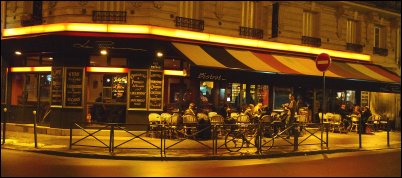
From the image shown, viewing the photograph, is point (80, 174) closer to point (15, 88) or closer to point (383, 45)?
point (15, 88)

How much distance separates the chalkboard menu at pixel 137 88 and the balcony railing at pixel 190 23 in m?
2.11

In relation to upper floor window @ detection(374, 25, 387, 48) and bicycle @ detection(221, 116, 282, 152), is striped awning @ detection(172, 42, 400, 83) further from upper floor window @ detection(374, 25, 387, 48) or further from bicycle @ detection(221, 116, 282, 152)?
bicycle @ detection(221, 116, 282, 152)

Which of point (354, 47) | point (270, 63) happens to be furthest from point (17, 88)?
point (354, 47)

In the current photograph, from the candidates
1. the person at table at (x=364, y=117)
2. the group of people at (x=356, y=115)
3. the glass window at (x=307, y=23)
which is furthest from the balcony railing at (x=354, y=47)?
the person at table at (x=364, y=117)

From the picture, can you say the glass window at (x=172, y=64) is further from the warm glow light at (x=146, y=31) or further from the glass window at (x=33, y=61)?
the glass window at (x=33, y=61)

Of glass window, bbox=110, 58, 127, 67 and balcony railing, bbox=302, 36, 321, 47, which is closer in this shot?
glass window, bbox=110, 58, 127, 67

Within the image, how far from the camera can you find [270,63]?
1902cm

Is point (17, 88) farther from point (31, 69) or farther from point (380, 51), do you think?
point (380, 51)

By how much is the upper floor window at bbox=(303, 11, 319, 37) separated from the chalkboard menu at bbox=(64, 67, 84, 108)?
1039cm

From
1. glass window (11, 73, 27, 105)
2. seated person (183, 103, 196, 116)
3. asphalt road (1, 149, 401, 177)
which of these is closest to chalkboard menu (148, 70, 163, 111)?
seated person (183, 103, 196, 116)

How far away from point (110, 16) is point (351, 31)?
12.8 meters

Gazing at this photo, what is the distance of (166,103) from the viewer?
1747 centimetres

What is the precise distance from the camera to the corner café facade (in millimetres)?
16281

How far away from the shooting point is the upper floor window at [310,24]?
21953 millimetres
